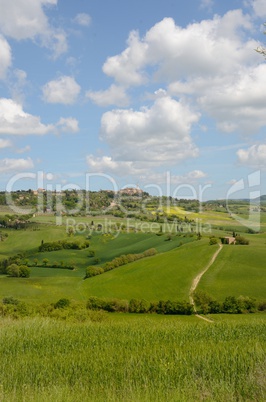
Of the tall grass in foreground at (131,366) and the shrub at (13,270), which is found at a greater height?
the tall grass in foreground at (131,366)

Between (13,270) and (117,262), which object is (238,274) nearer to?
(117,262)

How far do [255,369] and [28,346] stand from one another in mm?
6082

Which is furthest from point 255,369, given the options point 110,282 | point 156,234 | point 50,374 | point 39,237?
point 39,237

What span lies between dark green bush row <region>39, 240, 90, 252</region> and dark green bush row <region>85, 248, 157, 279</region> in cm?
2227

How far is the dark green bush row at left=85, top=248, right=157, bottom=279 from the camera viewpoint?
3086 inches

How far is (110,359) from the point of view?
8.59 metres

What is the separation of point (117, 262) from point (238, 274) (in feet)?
90.6

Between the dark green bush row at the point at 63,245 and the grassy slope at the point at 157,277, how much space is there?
2798cm

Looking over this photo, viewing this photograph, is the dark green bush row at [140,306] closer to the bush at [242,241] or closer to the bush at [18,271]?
the bush at [18,271]

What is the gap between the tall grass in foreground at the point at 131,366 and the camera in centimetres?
657

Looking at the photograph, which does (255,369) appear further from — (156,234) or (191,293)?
(156,234)

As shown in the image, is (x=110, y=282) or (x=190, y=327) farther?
(x=110, y=282)

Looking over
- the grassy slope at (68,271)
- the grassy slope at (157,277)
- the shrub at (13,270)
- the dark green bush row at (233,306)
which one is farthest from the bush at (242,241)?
the shrub at (13,270)

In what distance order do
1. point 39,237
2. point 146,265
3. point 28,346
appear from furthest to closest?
point 39,237 < point 146,265 < point 28,346
